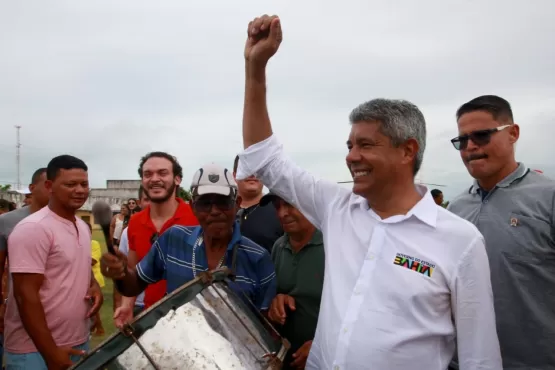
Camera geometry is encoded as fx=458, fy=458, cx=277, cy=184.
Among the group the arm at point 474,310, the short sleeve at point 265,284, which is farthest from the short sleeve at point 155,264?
the arm at point 474,310

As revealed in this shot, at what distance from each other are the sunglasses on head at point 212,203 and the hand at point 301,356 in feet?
2.94

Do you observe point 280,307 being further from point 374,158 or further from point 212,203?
point 374,158

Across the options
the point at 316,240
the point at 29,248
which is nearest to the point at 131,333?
the point at 316,240

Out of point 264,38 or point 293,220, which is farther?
point 293,220

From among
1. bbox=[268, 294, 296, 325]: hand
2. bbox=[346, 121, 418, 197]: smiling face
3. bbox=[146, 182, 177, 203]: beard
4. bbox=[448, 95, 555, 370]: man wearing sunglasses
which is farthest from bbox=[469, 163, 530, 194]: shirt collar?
bbox=[146, 182, 177, 203]: beard

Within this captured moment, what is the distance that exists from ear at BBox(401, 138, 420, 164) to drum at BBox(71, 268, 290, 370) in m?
0.99

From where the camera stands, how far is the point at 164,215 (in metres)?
4.24

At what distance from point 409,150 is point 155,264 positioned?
5.37ft

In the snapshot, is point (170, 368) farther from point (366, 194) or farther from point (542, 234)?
point (542, 234)

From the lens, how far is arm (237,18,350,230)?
1.97m

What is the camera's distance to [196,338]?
184cm

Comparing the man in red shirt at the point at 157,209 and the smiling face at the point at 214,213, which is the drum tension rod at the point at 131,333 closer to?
the smiling face at the point at 214,213

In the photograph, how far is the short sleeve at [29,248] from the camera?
10.1 feet

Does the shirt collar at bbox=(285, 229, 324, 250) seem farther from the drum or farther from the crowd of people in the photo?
the drum
